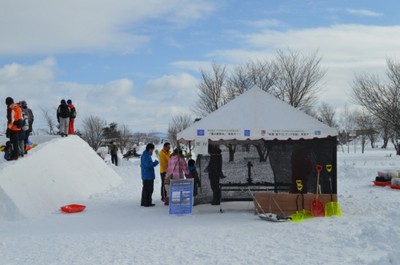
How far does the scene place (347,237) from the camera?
8242mm

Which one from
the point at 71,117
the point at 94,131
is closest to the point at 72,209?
the point at 71,117

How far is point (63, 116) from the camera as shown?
20250mm

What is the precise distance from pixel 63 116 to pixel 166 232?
41.1 feet

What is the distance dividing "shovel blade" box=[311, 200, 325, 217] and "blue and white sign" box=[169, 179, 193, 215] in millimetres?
2999

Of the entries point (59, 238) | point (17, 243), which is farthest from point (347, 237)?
point (17, 243)

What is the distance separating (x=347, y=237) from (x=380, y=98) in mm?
28861

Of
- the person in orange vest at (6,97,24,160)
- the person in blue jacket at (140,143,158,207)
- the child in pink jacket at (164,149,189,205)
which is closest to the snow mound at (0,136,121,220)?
the person in orange vest at (6,97,24,160)

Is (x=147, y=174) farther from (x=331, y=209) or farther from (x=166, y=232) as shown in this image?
(x=331, y=209)

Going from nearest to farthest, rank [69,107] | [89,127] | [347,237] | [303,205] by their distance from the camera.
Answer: [347,237], [303,205], [69,107], [89,127]

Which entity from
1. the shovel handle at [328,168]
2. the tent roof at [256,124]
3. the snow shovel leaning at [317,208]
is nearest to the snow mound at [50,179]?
the tent roof at [256,124]

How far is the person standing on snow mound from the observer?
19797 millimetres

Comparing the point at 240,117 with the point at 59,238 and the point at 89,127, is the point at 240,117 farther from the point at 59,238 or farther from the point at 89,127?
the point at 89,127

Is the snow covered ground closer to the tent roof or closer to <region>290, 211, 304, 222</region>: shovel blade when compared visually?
<region>290, 211, 304, 222</region>: shovel blade

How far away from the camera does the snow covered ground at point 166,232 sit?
7.28 m
